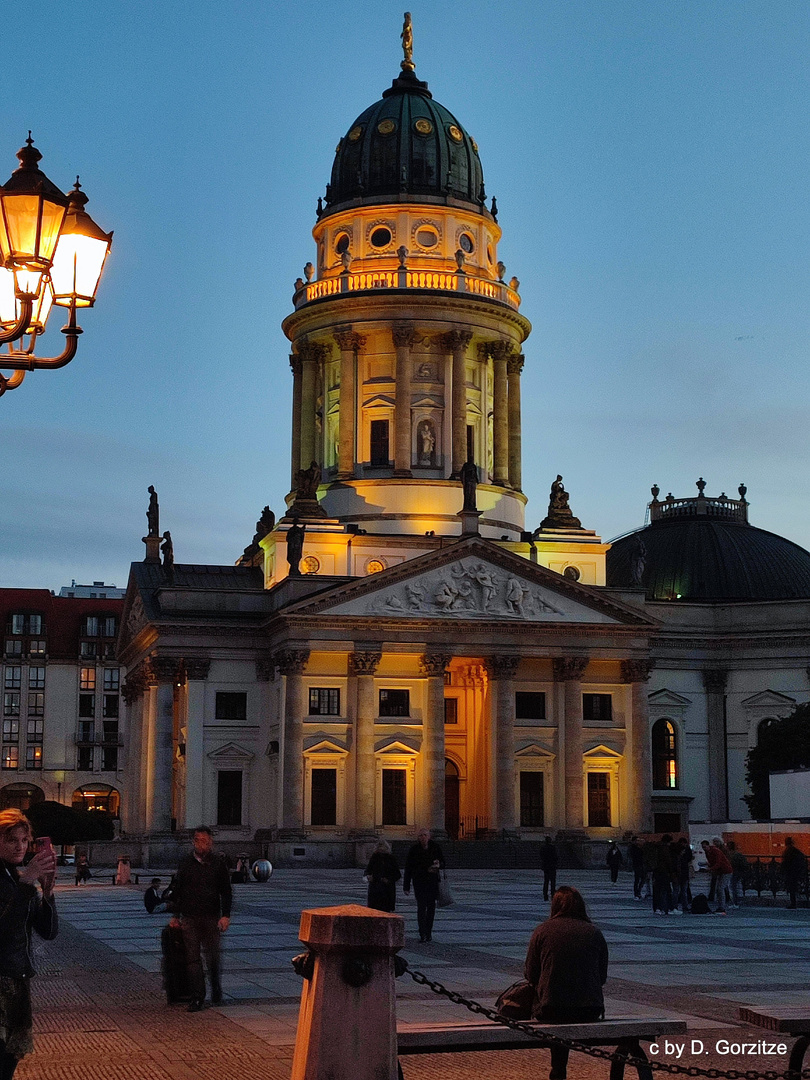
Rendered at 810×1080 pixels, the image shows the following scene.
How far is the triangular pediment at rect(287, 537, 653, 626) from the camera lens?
75.0 m

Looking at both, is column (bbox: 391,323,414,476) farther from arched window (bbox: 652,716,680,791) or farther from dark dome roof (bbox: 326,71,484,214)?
arched window (bbox: 652,716,680,791)

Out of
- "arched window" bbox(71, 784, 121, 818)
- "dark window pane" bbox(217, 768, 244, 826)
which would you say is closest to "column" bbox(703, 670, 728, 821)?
"dark window pane" bbox(217, 768, 244, 826)

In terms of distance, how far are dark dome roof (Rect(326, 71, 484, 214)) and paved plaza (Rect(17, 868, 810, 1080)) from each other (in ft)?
180

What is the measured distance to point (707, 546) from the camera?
95.6 meters

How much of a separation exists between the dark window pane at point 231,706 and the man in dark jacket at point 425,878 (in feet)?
154

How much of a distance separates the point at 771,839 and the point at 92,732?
82.3m

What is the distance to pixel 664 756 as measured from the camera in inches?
3369

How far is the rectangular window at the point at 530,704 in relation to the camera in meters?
78.6

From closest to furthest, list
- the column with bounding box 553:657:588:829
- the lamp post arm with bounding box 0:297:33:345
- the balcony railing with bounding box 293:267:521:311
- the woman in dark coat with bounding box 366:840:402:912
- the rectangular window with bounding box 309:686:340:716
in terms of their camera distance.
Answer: the lamp post arm with bounding box 0:297:33:345, the woman in dark coat with bounding box 366:840:402:912, the rectangular window with bounding box 309:686:340:716, the column with bounding box 553:657:588:829, the balcony railing with bounding box 293:267:521:311

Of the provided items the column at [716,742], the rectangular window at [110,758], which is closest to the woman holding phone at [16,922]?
the column at [716,742]

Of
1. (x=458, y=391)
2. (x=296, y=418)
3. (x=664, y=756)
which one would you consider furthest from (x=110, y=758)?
(x=664, y=756)

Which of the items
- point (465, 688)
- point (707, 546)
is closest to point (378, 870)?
point (465, 688)

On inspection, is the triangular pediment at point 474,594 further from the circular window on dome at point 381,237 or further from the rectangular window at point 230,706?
the circular window on dome at point 381,237

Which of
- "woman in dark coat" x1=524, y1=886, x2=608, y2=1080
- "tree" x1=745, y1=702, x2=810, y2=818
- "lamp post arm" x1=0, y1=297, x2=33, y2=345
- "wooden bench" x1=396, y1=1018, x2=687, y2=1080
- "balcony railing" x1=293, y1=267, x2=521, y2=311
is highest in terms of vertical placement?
"balcony railing" x1=293, y1=267, x2=521, y2=311
